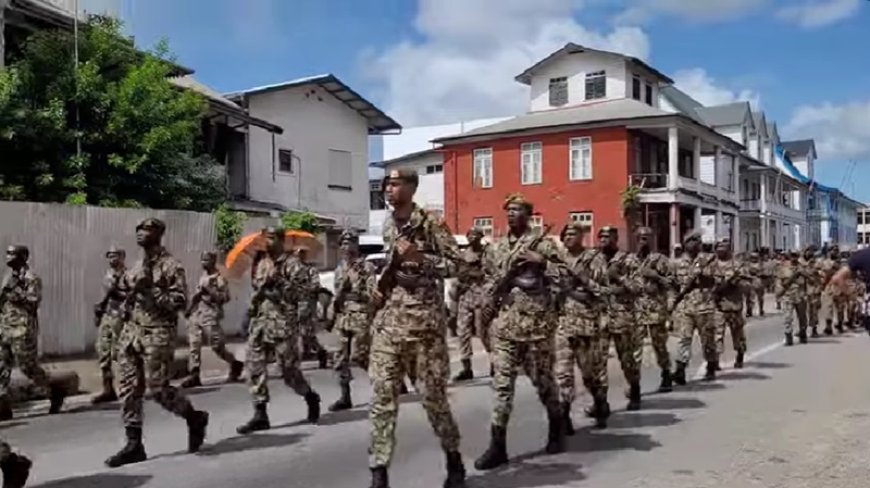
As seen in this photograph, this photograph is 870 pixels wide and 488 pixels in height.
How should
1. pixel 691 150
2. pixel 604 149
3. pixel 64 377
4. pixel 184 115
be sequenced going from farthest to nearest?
pixel 691 150, pixel 604 149, pixel 184 115, pixel 64 377

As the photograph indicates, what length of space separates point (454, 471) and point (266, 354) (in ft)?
9.12

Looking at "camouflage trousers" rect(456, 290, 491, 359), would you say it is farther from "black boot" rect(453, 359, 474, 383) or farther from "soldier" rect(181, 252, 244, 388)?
"soldier" rect(181, 252, 244, 388)

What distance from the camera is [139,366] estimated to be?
6926mm

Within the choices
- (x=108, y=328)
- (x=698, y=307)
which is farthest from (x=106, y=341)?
(x=698, y=307)

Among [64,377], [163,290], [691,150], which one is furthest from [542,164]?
[163,290]

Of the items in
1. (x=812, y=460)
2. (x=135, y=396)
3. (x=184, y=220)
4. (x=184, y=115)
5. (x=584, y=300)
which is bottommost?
(x=812, y=460)

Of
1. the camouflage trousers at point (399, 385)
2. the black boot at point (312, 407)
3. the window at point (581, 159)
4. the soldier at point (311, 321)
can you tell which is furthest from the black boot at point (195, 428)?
the window at point (581, 159)

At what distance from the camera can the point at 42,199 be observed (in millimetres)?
16531

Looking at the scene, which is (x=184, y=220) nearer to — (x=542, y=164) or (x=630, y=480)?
(x=630, y=480)

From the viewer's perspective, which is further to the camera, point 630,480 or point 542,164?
point 542,164

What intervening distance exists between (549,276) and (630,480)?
1.61 m

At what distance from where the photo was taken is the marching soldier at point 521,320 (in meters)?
6.74

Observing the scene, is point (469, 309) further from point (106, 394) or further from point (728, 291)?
point (106, 394)

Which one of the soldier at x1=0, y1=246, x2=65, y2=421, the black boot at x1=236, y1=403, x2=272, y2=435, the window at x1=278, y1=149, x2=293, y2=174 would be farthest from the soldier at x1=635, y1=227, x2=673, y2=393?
the window at x1=278, y1=149, x2=293, y2=174
